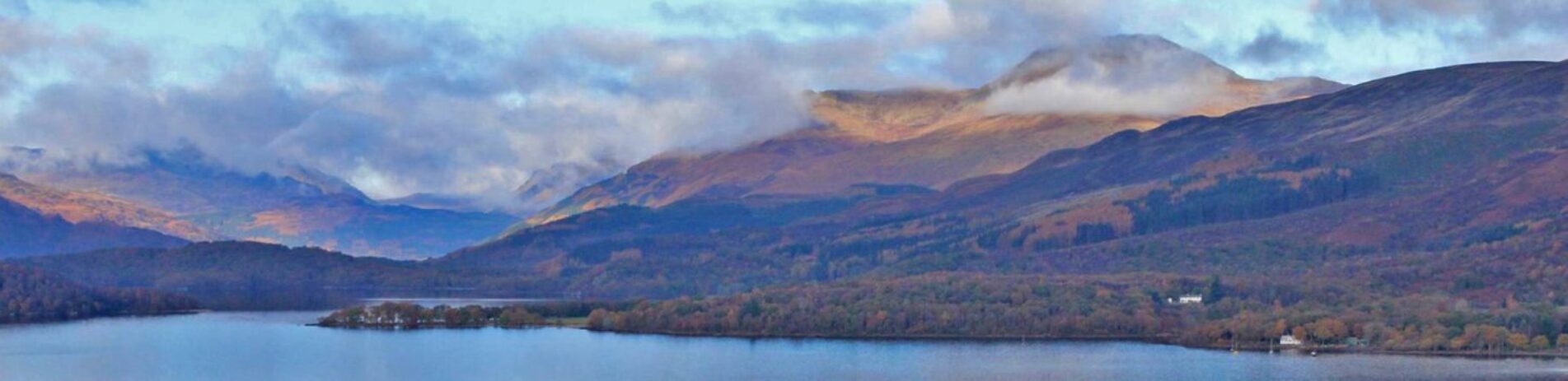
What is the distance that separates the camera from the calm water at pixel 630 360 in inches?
4924

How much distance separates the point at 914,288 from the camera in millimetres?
176375

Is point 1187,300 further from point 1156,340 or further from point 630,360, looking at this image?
point 630,360

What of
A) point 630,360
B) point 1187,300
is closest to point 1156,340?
point 1187,300

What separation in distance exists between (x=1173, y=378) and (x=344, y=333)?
70.5 meters

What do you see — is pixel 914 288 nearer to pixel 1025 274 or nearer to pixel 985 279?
pixel 985 279

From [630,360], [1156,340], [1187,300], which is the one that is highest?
[1187,300]

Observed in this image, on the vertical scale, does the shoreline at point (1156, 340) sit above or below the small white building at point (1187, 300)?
below

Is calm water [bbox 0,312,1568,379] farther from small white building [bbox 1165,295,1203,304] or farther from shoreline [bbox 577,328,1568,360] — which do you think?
small white building [bbox 1165,295,1203,304]

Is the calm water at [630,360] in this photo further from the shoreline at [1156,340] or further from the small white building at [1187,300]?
the small white building at [1187,300]

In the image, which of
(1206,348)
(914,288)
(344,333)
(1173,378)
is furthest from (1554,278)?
(344,333)

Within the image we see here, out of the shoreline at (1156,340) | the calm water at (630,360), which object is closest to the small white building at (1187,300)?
the shoreline at (1156,340)

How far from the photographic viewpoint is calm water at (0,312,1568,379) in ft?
410

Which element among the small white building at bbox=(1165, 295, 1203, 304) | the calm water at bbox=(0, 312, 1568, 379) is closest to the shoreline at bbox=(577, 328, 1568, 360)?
the calm water at bbox=(0, 312, 1568, 379)

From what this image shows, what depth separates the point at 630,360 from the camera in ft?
455
